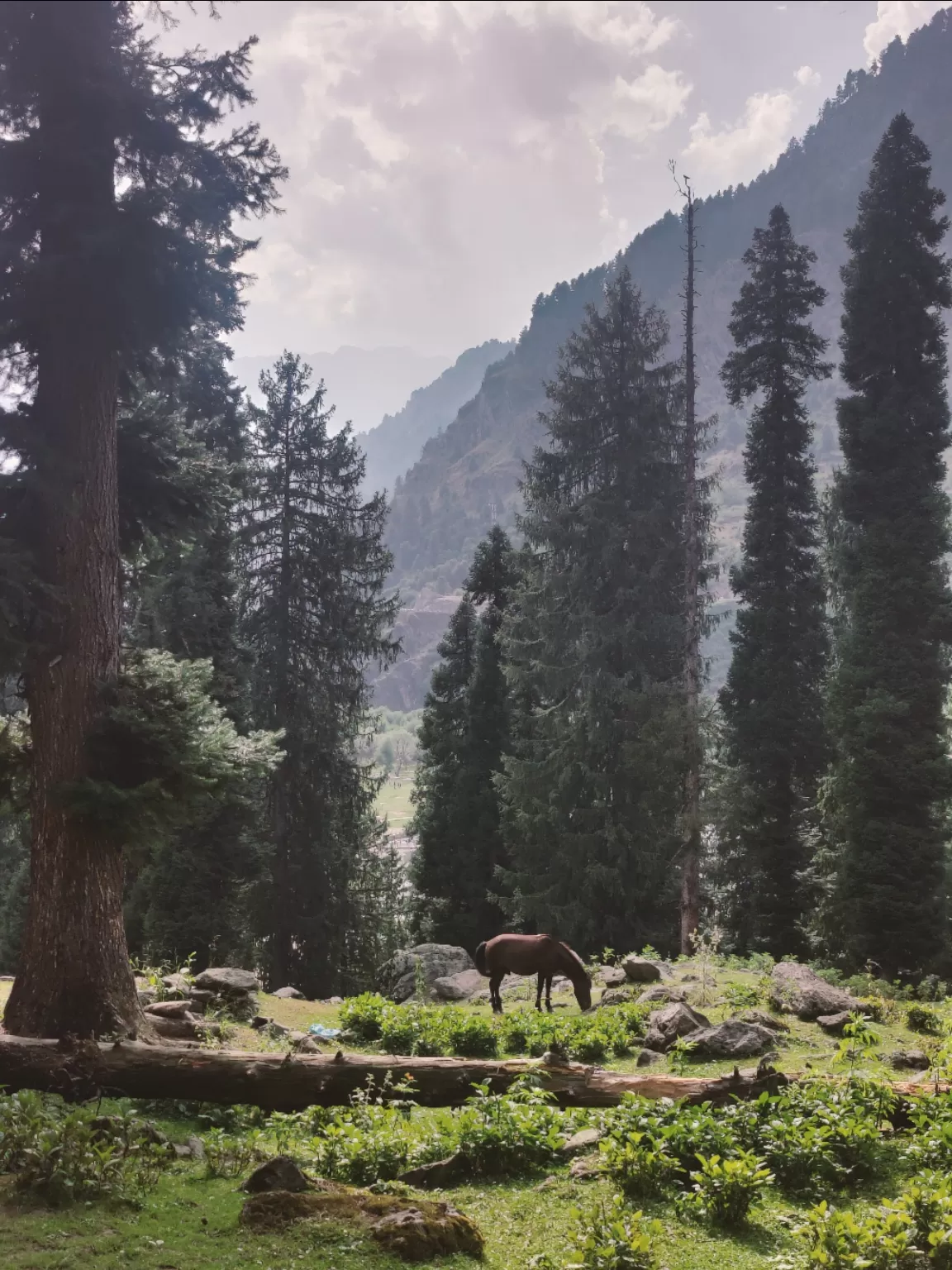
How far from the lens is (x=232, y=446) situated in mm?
25188

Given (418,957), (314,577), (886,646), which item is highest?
(314,577)

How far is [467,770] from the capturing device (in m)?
32.4

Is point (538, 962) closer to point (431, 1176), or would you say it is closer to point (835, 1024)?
point (835, 1024)

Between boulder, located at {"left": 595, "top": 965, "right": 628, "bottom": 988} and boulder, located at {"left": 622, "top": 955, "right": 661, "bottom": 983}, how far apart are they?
0.13m

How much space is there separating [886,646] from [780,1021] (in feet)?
39.9

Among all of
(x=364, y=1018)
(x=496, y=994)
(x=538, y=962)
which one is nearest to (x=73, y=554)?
(x=364, y=1018)

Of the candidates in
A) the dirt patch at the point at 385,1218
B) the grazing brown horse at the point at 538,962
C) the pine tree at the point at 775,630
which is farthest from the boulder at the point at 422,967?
the dirt patch at the point at 385,1218

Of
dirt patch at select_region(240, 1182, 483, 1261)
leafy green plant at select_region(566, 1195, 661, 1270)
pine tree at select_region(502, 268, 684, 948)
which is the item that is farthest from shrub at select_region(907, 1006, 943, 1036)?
pine tree at select_region(502, 268, 684, 948)

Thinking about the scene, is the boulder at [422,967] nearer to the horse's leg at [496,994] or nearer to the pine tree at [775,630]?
the horse's leg at [496,994]

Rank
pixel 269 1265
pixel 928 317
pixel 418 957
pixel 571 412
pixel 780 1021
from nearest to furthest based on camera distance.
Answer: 1. pixel 269 1265
2. pixel 780 1021
3. pixel 418 957
4. pixel 928 317
5. pixel 571 412

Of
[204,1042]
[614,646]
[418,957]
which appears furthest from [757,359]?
[204,1042]

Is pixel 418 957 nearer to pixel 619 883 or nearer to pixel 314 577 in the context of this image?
pixel 619 883

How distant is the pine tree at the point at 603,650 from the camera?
25.1m

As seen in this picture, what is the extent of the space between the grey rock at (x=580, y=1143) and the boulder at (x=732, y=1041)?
3190 mm
